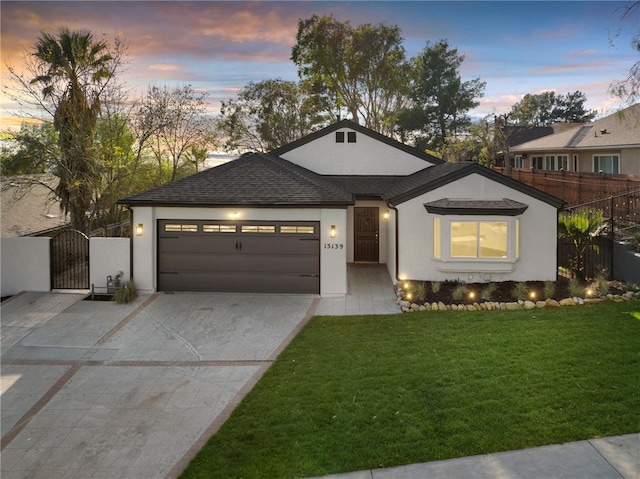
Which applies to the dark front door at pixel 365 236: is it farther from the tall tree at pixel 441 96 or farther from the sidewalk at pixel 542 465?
the tall tree at pixel 441 96

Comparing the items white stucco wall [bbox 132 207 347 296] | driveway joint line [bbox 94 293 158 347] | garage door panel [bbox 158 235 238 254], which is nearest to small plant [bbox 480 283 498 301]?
white stucco wall [bbox 132 207 347 296]

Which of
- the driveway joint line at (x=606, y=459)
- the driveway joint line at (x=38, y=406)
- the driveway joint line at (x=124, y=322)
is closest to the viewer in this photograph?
the driveway joint line at (x=606, y=459)

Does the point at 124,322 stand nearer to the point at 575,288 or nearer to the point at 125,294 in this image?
the point at 125,294

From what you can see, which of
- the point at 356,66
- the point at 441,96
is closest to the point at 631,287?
the point at 356,66

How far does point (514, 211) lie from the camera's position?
48.2ft

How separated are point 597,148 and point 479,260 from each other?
1477 cm

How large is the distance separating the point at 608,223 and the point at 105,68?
20.8m

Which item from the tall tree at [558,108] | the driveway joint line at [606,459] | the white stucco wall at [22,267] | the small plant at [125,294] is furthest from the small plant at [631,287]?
the tall tree at [558,108]

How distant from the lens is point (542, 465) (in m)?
6.30

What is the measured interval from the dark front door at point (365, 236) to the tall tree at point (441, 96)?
26.0 meters

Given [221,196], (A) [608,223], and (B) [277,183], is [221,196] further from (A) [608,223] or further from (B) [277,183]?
(A) [608,223]

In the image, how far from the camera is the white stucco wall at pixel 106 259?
15.5m

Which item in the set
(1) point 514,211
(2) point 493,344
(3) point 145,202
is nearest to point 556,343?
(2) point 493,344

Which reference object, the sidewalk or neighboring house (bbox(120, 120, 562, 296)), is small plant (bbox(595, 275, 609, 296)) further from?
the sidewalk
